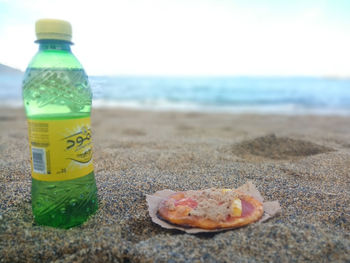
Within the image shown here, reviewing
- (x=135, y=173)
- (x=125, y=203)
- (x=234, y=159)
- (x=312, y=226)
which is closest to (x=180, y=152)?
(x=234, y=159)

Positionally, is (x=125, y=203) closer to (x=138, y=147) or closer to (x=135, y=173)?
(x=135, y=173)

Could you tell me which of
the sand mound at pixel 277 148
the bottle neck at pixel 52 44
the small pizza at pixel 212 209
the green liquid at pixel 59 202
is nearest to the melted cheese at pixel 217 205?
the small pizza at pixel 212 209

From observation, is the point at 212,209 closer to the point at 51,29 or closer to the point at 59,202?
the point at 59,202

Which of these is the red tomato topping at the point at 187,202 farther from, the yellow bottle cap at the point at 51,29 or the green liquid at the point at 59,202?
the yellow bottle cap at the point at 51,29

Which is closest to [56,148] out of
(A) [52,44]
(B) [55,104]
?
(B) [55,104]

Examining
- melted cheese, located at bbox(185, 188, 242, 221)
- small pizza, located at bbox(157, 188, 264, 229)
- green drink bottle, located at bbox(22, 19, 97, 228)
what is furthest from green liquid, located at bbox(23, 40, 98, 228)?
melted cheese, located at bbox(185, 188, 242, 221)
